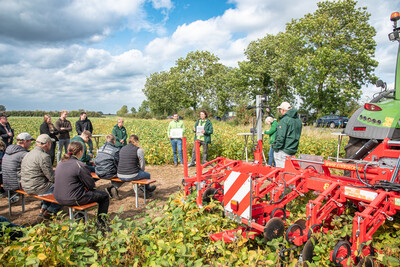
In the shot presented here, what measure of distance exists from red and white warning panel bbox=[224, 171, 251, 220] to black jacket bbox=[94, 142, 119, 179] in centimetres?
331

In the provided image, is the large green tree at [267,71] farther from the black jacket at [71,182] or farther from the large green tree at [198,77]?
the black jacket at [71,182]

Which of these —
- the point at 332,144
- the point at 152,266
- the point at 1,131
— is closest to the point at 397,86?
the point at 152,266

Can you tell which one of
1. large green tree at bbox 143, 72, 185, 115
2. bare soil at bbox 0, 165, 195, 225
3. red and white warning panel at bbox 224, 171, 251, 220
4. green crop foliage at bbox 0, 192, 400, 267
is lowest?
bare soil at bbox 0, 165, 195, 225

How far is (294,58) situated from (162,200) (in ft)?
102

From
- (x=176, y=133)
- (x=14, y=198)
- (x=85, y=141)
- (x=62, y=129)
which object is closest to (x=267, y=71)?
(x=176, y=133)

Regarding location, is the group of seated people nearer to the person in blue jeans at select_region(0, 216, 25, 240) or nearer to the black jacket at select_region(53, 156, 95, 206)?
the black jacket at select_region(53, 156, 95, 206)

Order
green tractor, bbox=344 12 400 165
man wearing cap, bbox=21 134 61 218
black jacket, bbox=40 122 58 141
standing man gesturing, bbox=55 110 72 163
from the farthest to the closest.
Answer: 1. standing man gesturing, bbox=55 110 72 163
2. black jacket, bbox=40 122 58 141
3. man wearing cap, bbox=21 134 61 218
4. green tractor, bbox=344 12 400 165

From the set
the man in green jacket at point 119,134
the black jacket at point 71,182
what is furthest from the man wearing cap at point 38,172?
the man in green jacket at point 119,134

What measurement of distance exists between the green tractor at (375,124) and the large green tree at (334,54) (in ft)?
84.2

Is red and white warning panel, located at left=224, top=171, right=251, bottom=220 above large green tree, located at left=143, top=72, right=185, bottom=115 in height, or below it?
below

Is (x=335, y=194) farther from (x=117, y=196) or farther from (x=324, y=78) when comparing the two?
(x=324, y=78)

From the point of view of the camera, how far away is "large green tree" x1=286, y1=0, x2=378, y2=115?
27430 mm

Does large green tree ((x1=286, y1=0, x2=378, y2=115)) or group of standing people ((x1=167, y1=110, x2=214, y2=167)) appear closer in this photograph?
group of standing people ((x1=167, y1=110, x2=214, y2=167))

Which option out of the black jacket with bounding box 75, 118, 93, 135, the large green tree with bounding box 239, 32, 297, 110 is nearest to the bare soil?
the black jacket with bounding box 75, 118, 93, 135
